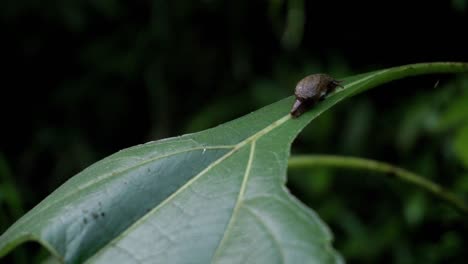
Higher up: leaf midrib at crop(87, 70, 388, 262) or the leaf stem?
leaf midrib at crop(87, 70, 388, 262)

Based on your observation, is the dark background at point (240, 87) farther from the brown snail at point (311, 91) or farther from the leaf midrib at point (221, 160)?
the leaf midrib at point (221, 160)

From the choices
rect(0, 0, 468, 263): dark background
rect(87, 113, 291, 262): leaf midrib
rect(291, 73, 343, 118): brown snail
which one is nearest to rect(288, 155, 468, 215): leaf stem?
rect(291, 73, 343, 118): brown snail

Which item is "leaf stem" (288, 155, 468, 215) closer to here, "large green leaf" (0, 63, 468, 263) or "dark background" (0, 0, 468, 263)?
"large green leaf" (0, 63, 468, 263)

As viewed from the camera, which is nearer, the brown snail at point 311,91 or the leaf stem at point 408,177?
the brown snail at point 311,91

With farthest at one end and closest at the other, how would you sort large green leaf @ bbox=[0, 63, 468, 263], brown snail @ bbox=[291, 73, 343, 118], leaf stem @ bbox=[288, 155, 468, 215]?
leaf stem @ bbox=[288, 155, 468, 215] → brown snail @ bbox=[291, 73, 343, 118] → large green leaf @ bbox=[0, 63, 468, 263]

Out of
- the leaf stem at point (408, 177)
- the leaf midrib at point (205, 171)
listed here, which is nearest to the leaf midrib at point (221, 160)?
the leaf midrib at point (205, 171)

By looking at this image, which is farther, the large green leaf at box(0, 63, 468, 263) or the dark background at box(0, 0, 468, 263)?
the dark background at box(0, 0, 468, 263)

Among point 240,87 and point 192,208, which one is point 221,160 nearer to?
point 192,208
